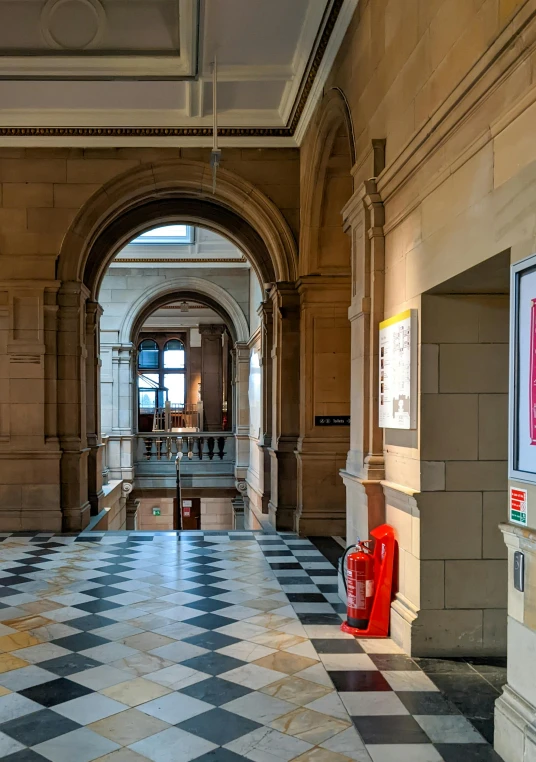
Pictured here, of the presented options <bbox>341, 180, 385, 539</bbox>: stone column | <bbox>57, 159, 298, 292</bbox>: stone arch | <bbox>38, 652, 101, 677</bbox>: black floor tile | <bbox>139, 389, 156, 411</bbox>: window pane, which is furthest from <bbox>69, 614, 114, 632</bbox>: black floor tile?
<bbox>139, 389, 156, 411</bbox>: window pane

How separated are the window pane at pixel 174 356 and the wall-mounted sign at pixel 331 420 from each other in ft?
73.7

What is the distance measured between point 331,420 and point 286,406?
0.88 meters

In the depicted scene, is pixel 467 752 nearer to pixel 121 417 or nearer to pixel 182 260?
pixel 182 260

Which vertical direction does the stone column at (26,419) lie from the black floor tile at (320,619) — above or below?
above

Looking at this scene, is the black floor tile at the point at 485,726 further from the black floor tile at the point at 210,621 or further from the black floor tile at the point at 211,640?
the black floor tile at the point at 210,621

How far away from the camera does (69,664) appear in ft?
13.6

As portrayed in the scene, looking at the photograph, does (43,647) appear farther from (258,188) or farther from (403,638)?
(258,188)

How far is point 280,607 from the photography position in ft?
17.5

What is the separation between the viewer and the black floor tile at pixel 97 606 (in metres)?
5.30

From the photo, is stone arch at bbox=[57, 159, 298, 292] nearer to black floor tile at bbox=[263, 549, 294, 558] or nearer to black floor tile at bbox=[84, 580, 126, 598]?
black floor tile at bbox=[263, 549, 294, 558]

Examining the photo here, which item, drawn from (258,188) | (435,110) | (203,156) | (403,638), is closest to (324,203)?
(258,188)

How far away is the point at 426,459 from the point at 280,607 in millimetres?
1961

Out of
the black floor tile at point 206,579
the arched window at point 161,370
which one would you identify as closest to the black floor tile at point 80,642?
the black floor tile at point 206,579

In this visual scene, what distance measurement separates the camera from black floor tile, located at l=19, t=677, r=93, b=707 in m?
3.60
